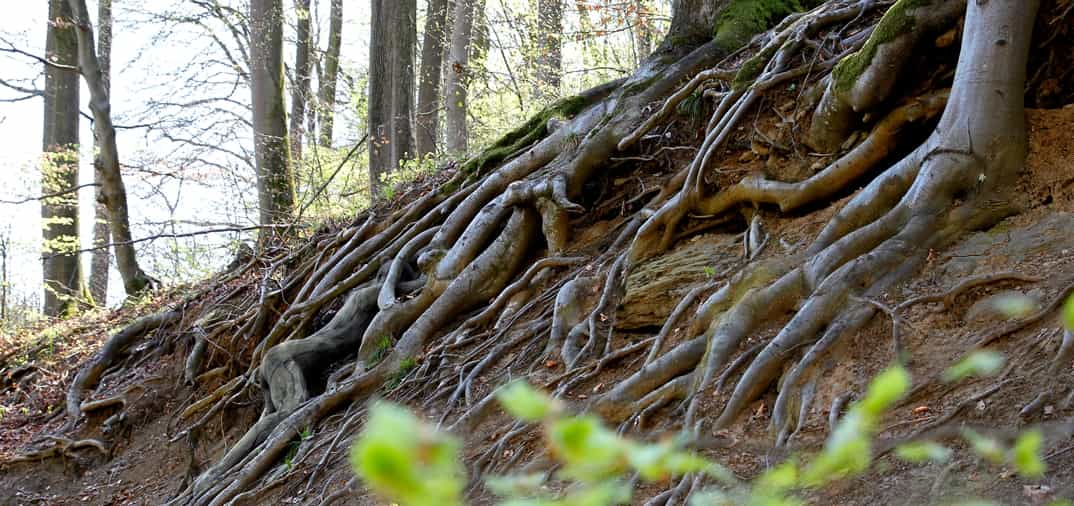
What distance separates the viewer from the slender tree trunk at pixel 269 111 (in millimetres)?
12219

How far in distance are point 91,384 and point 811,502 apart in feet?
28.3

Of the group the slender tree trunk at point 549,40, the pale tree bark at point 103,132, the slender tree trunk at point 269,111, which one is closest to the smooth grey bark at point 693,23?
the slender tree trunk at point 269,111

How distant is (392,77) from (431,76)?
84.6 inches

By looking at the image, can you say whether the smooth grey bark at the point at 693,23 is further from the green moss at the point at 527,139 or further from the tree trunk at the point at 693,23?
the green moss at the point at 527,139

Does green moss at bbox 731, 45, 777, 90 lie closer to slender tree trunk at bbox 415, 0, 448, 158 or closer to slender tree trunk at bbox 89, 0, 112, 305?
slender tree trunk at bbox 415, 0, 448, 158

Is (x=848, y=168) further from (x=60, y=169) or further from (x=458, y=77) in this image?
→ (x=60, y=169)

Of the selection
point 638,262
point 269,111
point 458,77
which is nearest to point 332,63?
point 458,77

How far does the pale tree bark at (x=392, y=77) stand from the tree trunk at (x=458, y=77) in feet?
5.08

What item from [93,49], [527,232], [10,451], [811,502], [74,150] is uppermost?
[93,49]

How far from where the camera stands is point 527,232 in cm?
712

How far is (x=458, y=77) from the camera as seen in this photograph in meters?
15.5

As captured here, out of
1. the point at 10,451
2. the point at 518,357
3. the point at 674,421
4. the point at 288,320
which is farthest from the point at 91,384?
the point at 674,421

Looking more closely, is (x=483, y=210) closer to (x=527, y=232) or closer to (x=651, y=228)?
(x=527, y=232)

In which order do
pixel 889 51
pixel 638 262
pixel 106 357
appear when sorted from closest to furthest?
pixel 889 51 < pixel 638 262 < pixel 106 357
